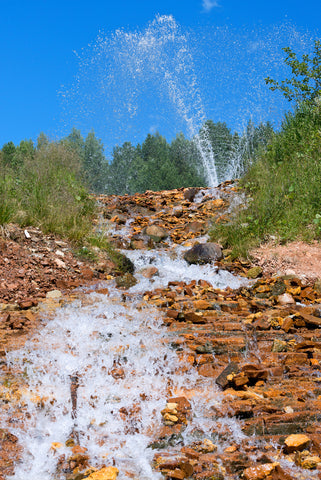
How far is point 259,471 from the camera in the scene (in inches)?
76.1

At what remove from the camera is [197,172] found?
92.9ft

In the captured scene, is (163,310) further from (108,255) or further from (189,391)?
(108,255)

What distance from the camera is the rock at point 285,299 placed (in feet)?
14.4

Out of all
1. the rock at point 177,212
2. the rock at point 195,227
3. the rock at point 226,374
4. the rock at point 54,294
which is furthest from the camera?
the rock at point 177,212

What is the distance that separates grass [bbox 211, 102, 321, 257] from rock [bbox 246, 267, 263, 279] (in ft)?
1.73

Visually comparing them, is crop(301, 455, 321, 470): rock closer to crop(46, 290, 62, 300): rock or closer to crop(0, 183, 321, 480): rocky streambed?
crop(0, 183, 321, 480): rocky streambed

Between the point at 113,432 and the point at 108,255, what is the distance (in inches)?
156

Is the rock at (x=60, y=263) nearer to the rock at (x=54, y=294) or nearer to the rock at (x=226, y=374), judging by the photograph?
the rock at (x=54, y=294)

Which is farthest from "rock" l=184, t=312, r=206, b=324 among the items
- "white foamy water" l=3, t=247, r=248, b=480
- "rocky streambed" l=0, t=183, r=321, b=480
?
"white foamy water" l=3, t=247, r=248, b=480

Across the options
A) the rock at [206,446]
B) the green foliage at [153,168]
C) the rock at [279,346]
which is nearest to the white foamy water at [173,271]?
the rock at [279,346]

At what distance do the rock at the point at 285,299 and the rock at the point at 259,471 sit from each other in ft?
8.46

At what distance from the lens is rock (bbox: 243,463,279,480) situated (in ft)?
6.25

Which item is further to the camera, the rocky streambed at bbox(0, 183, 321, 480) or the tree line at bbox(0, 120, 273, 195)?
the tree line at bbox(0, 120, 273, 195)

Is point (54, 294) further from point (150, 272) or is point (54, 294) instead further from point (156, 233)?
point (156, 233)
